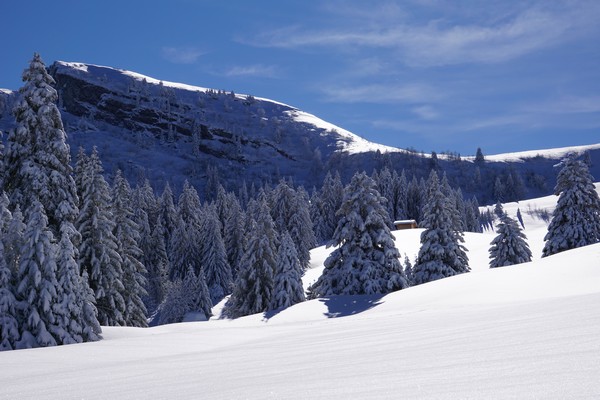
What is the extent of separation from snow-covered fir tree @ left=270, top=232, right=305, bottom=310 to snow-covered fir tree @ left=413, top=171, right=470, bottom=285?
9344 millimetres

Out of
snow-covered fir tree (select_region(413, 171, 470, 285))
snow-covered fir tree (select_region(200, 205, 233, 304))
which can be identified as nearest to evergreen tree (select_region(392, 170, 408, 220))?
snow-covered fir tree (select_region(200, 205, 233, 304))

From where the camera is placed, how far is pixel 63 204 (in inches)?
878

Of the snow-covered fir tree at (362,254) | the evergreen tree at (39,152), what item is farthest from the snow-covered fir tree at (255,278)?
the evergreen tree at (39,152)

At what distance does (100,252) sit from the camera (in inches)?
1131

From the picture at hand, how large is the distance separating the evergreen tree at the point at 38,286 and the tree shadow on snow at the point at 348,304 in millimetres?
13182

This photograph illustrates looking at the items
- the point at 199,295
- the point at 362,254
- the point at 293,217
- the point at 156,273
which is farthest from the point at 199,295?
the point at 362,254

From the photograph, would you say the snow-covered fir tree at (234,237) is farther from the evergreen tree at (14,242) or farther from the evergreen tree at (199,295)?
the evergreen tree at (14,242)

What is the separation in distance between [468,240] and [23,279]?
5604cm

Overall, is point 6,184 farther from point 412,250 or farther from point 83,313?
point 412,250

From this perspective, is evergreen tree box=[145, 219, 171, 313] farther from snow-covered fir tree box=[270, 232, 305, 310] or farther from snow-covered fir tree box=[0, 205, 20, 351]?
snow-covered fir tree box=[0, 205, 20, 351]

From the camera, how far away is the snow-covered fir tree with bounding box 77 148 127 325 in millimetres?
28438

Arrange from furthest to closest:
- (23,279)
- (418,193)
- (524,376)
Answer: (418,193)
(23,279)
(524,376)

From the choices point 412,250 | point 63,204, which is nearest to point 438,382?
point 63,204

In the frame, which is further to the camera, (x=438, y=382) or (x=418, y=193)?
(x=418, y=193)
